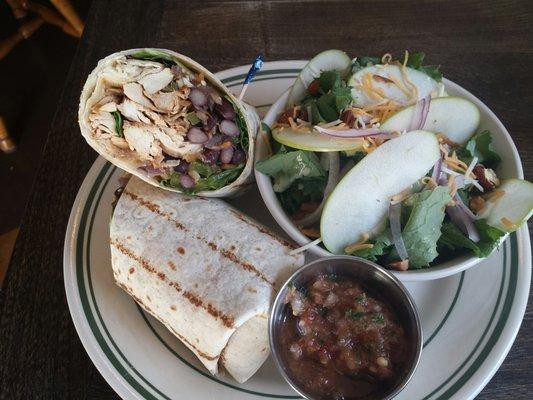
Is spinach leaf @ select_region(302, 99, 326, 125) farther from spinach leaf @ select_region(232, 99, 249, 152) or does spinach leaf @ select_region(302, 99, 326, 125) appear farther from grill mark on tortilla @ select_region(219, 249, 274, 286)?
grill mark on tortilla @ select_region(219, 249, 274, 286)

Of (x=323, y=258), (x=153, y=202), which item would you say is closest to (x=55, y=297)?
(x=153, y=202)

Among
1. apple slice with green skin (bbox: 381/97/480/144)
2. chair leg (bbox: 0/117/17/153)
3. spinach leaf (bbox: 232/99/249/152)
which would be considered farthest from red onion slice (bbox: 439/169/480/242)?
chair leg (bbox: 0/117/17/153)

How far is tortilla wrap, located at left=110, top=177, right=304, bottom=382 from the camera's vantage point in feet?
5.08

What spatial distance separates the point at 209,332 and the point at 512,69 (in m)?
1.86

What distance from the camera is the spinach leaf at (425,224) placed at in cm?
156

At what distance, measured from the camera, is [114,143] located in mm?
1785

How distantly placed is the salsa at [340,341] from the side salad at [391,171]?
6.5 inches

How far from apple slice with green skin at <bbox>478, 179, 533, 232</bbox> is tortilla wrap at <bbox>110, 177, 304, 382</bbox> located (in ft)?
2.05

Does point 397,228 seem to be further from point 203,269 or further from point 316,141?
point 203,269

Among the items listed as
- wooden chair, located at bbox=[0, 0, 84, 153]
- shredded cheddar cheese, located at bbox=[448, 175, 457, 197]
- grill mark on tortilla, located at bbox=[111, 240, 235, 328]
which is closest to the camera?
grill mark on tortilla, located at bbox=[111, 240, 235, 328]

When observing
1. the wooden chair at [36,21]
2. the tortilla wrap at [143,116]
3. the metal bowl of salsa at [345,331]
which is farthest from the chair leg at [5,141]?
the metal bowl of salsa at [345,331]

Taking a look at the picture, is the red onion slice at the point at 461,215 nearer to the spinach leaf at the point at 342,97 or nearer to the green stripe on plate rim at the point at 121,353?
the green stripe on plate rim at the point at 121,353

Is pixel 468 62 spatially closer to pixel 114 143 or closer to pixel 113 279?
pixel 114 143

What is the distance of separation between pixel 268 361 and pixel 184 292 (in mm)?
369
